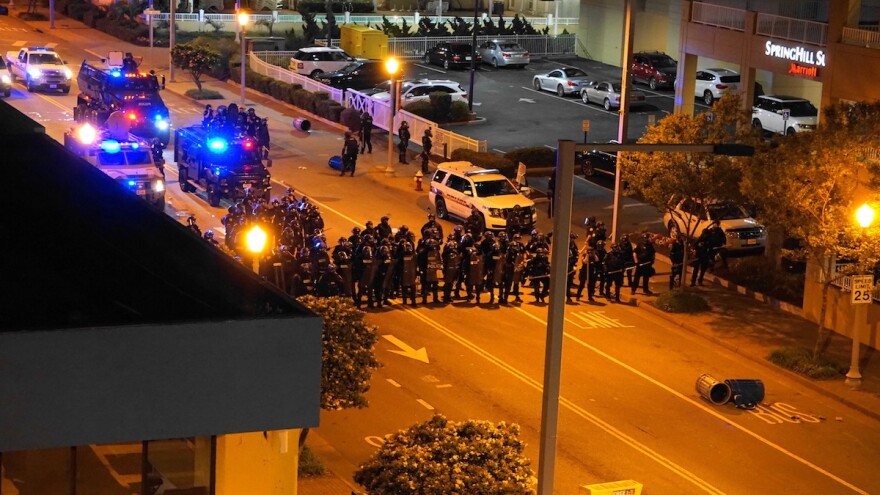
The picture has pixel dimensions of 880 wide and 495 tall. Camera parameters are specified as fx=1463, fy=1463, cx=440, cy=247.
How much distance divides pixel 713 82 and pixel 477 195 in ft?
69.2

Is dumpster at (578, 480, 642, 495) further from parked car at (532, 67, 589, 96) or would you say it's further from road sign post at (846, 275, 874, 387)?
parked car at (532, 67, 589, 96)

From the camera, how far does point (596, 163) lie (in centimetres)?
4378

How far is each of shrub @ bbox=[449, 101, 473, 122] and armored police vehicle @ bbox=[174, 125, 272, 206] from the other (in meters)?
13.3

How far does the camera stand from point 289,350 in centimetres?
1185

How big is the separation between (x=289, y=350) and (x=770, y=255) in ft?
78.9

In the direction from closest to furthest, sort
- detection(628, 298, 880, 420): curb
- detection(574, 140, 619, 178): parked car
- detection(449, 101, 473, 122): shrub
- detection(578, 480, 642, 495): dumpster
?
detection(578, 480, 642, 495): dumpster
detection(628, 298, 880, 420): curb
detection(574, 140, 619, 178): parked car
detection(449, 101, 473, 122): shrub

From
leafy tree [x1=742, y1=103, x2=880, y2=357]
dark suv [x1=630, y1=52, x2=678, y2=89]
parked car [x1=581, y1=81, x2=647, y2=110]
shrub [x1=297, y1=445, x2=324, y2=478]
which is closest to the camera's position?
shrub [x1=297, y1=445, x2=324, y2=478]

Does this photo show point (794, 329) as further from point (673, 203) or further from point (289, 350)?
point (289, 350)

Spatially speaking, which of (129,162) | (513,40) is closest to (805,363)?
(129,162)

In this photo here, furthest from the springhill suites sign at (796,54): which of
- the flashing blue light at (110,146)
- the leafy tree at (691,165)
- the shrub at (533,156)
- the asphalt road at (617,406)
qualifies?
the flashing blue light at (110,146)

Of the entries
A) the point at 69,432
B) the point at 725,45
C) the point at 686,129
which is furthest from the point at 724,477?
the point at 725,45

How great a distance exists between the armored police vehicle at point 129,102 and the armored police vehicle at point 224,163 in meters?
4.73

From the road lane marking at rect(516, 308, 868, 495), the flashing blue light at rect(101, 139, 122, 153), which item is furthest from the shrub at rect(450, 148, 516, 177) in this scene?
the road lane marking at rect(516, 308, 868, 495)

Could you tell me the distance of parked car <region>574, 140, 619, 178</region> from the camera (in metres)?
43.0
